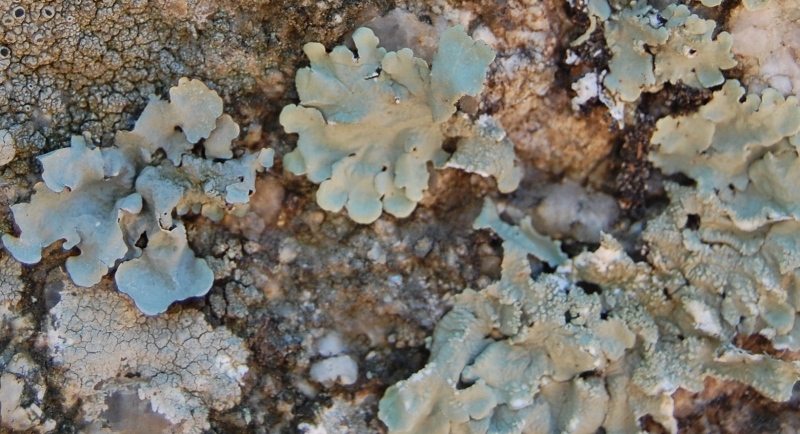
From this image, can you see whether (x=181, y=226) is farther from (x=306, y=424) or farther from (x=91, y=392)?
(x=306, y=424)

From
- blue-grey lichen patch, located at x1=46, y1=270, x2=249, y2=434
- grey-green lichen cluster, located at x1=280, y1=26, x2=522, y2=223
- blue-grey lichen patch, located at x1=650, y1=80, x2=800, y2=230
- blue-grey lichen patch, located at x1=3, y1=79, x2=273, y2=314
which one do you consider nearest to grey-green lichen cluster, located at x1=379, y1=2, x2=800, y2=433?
blue-grey lichen patch, located at x1=650, y1=80, x2=800, y2=230

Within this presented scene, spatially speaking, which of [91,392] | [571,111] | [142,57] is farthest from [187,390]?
[571,111]

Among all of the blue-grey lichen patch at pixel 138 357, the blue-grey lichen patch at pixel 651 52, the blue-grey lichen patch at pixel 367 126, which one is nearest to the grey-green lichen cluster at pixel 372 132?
the blue-grey lichen patch at pixel 367 126

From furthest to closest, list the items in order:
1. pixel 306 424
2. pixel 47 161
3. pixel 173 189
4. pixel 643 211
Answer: pixel 643 211
pixel 306 424
pixel 173 189
pixel 47 161

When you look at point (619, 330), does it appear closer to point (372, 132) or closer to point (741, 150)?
point (741, 150)

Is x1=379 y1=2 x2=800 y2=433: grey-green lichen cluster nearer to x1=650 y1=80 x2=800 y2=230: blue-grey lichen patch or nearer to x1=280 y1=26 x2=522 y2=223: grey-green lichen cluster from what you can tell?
x1=650 y1=80 x2=800 y2=230: blue-grey lichen patch

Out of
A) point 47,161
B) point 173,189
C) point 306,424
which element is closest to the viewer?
point 47,161
